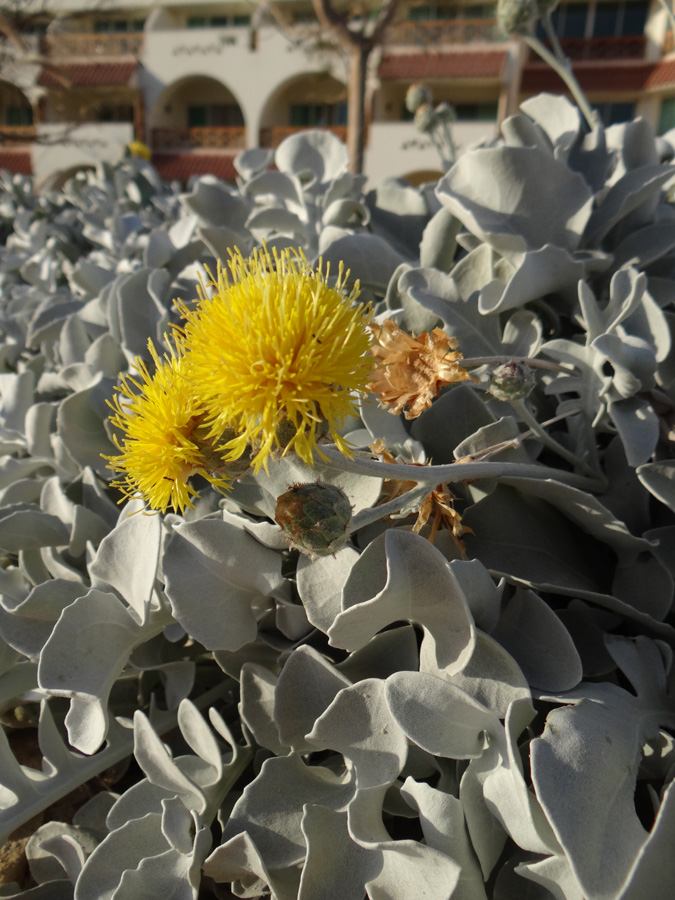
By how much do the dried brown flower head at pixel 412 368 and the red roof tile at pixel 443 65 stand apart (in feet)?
73.5

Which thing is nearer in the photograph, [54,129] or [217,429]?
[217,429]

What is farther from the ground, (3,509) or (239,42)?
(239,42)

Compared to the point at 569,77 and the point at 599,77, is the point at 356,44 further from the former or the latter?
the point at 599,77

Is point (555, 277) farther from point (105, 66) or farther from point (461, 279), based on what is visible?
point (105, 66)

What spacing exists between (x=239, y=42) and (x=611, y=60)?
11654 millimetres

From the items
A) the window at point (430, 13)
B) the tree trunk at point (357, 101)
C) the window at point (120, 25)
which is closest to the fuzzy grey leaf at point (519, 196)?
the tree trunk at point (357, 101)

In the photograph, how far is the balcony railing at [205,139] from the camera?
2250 centimetres

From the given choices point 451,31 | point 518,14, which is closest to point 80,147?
point 451,31

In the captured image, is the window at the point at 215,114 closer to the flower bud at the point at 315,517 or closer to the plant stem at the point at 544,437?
the plant stem at the point at 544,437

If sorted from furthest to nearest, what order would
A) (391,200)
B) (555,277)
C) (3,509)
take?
(391,200) < (3,509) < (555,277)

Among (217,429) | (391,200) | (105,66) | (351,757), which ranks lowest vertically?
(351,757)

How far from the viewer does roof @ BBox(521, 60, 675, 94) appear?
799 inches

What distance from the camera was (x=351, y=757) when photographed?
3.09 ft

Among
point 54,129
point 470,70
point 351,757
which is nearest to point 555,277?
point 351,757
